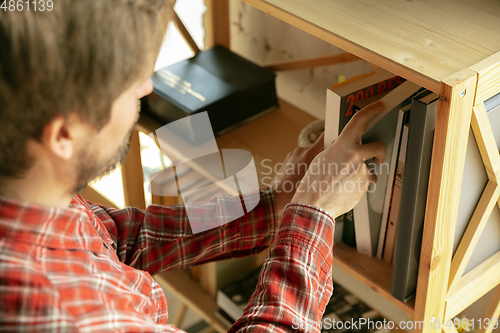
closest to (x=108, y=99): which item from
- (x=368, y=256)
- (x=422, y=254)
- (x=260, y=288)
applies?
(x=260, y=288)

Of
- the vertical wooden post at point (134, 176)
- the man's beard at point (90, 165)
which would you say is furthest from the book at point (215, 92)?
the man's beard at point (90, 165)

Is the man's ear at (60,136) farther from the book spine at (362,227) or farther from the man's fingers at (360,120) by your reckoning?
the book spine at (362,227)

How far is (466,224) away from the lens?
0.77 meters

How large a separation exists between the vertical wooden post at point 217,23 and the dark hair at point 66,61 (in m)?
0.87

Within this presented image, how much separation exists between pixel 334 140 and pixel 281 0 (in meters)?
0.24

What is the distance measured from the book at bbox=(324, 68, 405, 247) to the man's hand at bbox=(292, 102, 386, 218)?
0.09 ft

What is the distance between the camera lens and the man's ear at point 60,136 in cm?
50

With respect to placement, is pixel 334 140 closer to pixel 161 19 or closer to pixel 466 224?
pixel 466 224

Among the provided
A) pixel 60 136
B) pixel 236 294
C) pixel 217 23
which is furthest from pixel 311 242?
pixel 217 23

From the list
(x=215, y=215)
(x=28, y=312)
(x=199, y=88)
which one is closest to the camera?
(x=28, y=312)

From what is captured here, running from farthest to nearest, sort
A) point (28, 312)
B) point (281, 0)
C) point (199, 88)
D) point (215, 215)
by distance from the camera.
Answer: point (199, 88)
point (215, 215)
point (281, 0)
point (28, 312)

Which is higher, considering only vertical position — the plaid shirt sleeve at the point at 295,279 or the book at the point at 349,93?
the book at the point at 349,93

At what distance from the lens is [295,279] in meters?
0.71

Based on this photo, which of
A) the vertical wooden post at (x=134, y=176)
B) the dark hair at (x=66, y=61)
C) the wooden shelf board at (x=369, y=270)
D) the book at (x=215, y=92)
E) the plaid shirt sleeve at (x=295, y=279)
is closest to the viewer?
the dark hair at (x=66, y=61)
